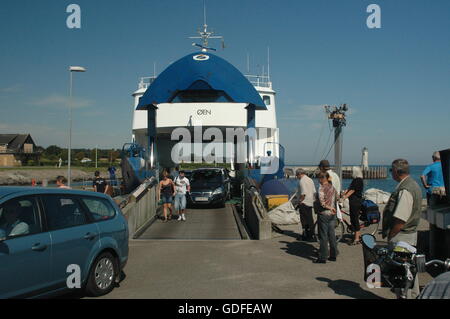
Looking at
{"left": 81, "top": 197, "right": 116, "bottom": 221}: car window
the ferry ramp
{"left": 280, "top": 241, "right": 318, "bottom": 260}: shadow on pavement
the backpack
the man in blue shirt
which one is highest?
the man in blue shirt

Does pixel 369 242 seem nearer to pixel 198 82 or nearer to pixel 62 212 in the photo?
pixel 62 212

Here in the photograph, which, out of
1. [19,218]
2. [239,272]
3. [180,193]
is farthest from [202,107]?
[19,218]

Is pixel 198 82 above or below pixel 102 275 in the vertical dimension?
above

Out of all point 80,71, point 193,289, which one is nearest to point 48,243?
point 193,289

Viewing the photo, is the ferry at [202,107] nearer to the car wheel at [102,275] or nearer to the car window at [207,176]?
the car window at [207,176]

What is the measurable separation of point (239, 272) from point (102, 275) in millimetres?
2343

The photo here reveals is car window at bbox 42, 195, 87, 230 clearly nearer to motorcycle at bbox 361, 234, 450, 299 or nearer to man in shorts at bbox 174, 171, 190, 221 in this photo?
motorcycle at bbox 361, 234, 450, 299

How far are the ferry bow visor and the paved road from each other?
11.4 metres

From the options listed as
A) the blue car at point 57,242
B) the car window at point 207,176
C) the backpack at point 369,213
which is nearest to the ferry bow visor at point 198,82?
the car window at point 207,176

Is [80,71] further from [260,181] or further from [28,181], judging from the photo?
[28,181]

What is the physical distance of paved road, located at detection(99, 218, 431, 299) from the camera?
6211 mm

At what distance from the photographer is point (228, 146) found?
30.3 metres

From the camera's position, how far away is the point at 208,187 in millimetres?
17453

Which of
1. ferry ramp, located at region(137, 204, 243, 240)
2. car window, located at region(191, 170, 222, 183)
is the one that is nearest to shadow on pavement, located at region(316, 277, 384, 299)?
ferry ramp, located at region(137, 204, 243, 240)
